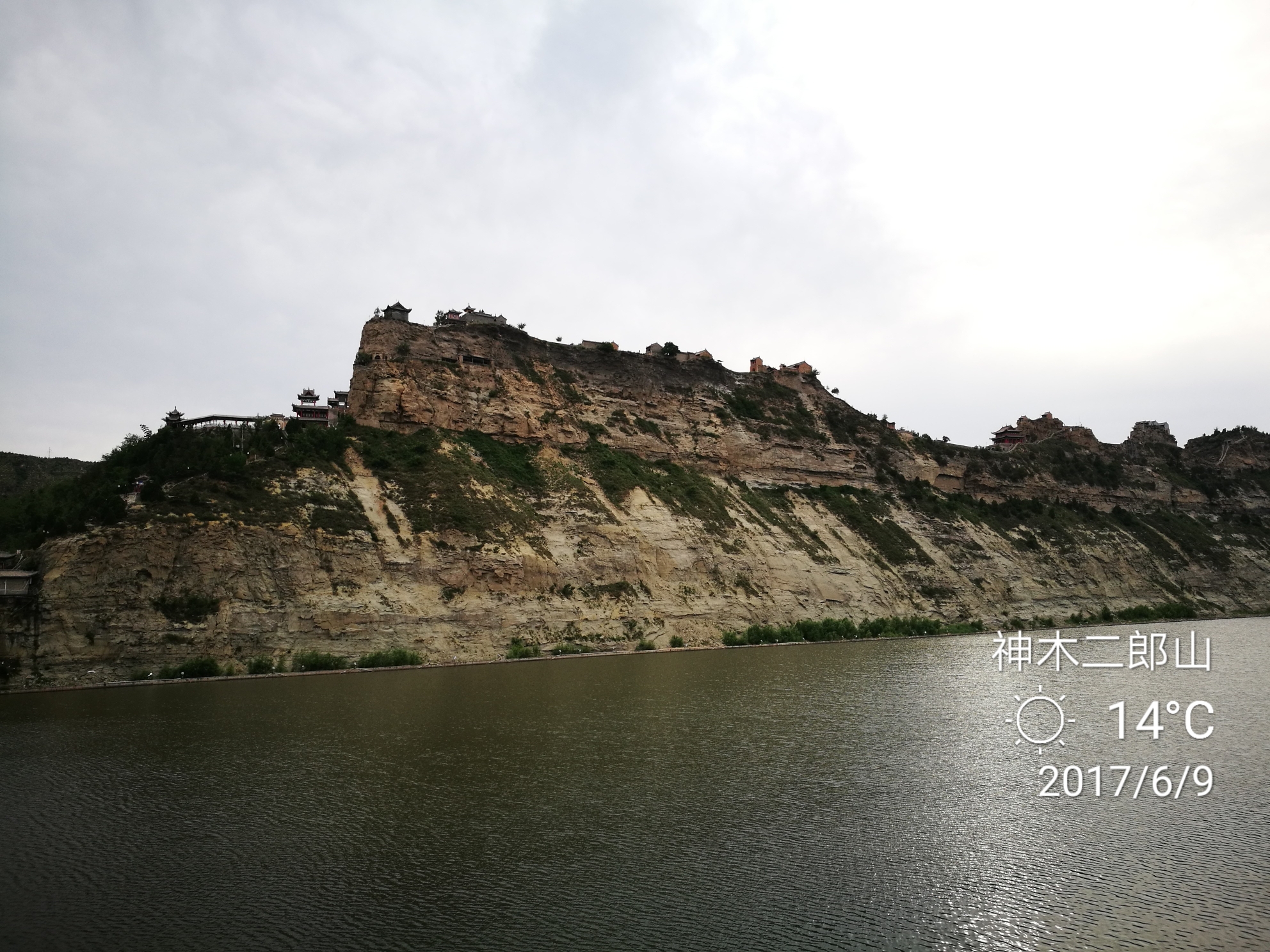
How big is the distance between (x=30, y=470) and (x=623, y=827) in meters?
74.5

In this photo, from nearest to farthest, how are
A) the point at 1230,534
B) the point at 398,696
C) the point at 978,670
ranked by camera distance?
the point at 398,696
the point at 978,670
the point at 1230,534

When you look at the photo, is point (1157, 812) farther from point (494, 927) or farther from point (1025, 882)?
point (494, 927)

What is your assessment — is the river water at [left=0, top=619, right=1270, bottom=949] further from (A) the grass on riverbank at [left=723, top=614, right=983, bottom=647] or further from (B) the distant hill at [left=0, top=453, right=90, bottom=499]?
(B) the distant hill at [left=0, top=453, right=90, bottom=499]

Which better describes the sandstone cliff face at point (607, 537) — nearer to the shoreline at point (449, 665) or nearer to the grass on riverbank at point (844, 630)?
the shoreline at point (449, 665)

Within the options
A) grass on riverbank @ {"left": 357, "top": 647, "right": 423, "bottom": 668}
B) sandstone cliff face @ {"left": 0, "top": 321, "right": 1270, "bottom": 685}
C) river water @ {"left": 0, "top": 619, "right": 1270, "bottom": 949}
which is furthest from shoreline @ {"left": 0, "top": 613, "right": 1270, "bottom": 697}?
river water @ {"left": 0, "top": 619, "right": 1270, "bottom": 949}

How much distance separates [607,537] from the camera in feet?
159

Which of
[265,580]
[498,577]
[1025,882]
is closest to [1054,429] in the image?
[498,577]

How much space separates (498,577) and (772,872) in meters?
31.3

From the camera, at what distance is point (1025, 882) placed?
39.9ft

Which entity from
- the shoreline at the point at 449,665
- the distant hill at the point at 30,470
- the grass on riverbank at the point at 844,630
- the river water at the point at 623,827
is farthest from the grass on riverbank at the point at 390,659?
the distant hill at the point at 30,470

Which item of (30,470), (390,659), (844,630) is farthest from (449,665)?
(30,470)

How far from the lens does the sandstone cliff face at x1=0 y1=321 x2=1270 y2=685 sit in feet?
113

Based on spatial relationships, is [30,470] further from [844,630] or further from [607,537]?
[844,630]

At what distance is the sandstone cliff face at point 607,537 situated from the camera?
3456 centimetres
